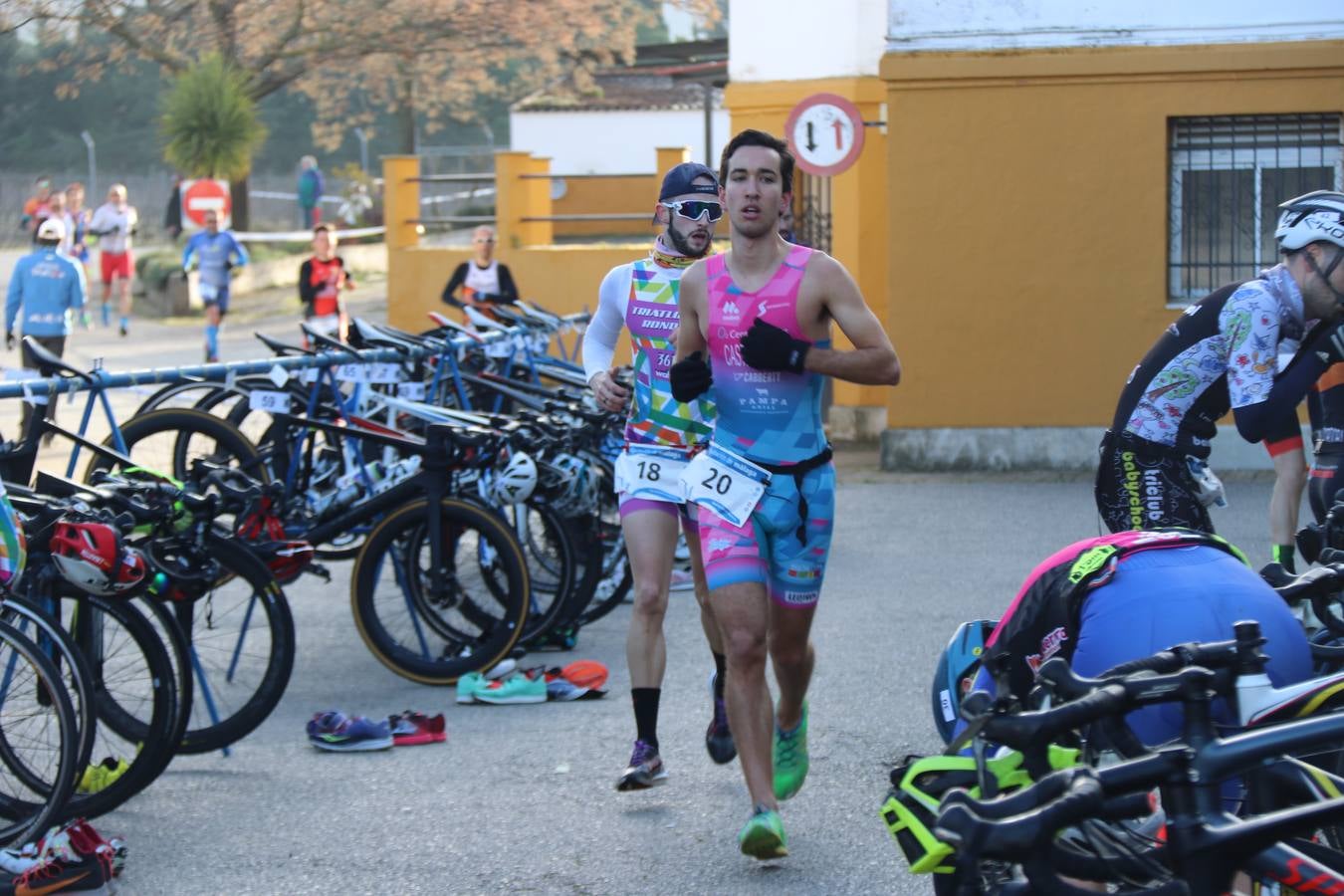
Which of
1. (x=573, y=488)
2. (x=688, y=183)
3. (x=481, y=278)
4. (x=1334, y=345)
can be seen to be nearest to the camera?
(x=688, y=183)

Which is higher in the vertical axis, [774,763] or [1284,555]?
[1284,555]

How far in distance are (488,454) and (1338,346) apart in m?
3.52

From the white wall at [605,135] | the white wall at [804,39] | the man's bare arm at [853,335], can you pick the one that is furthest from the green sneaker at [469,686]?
the white wall at [605,135]

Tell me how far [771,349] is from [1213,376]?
144 centimetres

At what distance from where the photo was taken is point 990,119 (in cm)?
1373

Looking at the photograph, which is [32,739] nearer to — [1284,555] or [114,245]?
[1284,555]

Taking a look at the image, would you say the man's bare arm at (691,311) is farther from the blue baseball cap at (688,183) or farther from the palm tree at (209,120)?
the palm tree at (209,120)

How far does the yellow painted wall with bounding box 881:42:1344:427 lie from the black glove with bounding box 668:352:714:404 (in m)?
8.71

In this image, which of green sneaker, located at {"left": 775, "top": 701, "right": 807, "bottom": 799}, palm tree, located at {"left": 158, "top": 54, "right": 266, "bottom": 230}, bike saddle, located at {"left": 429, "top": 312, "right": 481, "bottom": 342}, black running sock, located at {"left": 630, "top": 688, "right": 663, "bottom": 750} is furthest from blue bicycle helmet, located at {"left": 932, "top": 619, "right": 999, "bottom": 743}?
palm tree, located at {"left": 158, "top": 54, "right": 266, "bottom": 230}

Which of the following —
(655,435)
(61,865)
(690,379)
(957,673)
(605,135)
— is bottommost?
(61,865)

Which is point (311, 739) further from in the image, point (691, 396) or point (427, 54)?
point (427, 54)

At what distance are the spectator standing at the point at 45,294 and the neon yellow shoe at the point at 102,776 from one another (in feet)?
34.4

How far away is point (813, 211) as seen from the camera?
17.5 m

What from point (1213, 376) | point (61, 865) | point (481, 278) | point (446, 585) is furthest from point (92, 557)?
point (481, 278)
